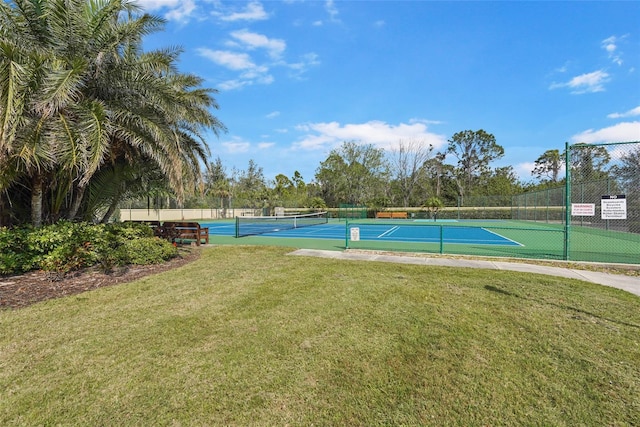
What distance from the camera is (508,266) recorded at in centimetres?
836

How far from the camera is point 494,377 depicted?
3154 millimetres

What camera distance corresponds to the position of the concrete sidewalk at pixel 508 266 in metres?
6.78

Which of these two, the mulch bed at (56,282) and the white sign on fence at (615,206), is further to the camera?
the white sign on fence at (615,206)

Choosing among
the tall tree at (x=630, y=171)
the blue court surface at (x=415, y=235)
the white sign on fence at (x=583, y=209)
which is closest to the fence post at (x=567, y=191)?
the white sign on fence at (x=583, y=209)

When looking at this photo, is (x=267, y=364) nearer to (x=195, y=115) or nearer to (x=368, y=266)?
(x=368, y=266)

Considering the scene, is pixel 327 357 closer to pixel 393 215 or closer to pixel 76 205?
pixel 76 205

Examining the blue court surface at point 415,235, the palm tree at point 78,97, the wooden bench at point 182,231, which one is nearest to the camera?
the palm tree at point 78,97

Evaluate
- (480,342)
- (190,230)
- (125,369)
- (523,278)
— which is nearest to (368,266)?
(523,278)

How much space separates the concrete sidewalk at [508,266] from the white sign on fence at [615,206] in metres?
1.58

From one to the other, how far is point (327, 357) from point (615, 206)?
8799 mm

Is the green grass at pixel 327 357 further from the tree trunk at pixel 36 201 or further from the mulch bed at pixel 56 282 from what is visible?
the tree trunk at pixel 36 201

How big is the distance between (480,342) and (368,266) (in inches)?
181

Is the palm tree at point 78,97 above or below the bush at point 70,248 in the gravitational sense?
above

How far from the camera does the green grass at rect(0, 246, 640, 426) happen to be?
8.78ft
